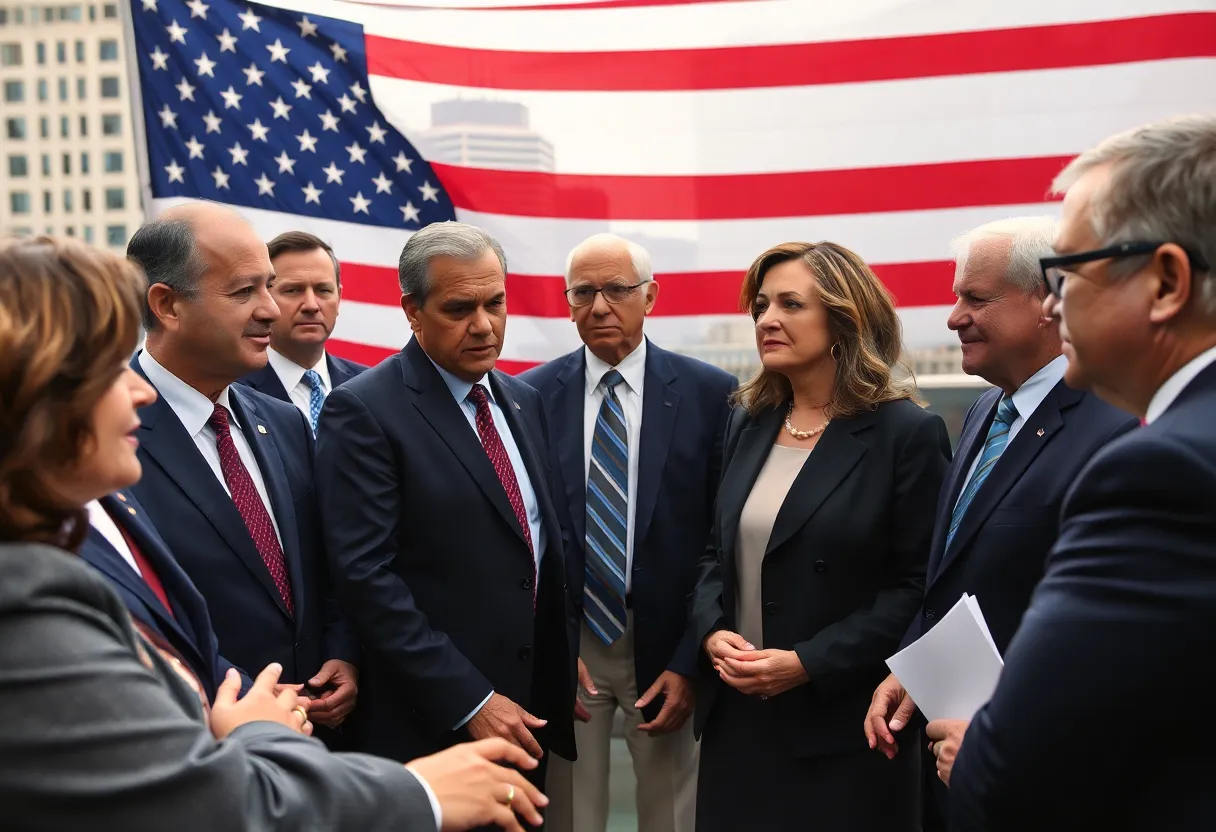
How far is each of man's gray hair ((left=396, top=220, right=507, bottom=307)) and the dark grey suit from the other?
1.98 meters

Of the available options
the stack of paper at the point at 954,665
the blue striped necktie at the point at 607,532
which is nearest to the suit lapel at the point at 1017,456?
the stack of paper at the point at 954,665

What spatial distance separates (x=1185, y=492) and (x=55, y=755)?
1167mm

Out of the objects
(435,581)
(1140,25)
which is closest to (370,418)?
(435,581)

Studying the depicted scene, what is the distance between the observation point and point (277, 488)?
2805 mm

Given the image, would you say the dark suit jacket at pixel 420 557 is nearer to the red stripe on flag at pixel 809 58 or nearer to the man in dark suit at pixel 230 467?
the man in dark suit at pixel 230 467

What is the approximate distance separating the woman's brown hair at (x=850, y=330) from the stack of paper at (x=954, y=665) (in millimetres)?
1072

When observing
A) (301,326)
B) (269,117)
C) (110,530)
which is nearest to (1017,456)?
(110,530)

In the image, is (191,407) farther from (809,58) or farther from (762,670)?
(809,58)

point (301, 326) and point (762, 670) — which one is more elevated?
point (301, 326)

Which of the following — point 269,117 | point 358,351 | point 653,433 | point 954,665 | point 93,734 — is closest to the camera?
point 93,734

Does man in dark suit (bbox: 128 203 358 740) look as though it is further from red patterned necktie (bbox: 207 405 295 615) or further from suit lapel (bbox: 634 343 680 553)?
suit lapel (bbox: 634 343 680 553)

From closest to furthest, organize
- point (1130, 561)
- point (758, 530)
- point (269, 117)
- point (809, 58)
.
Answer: point (1130, 561) < point (758, 530) < point (269, 117) < point (809, 58)

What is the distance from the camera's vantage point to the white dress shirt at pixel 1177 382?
136cm

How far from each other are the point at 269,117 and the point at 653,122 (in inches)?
57.6
